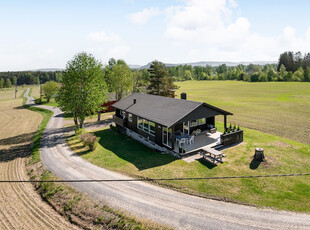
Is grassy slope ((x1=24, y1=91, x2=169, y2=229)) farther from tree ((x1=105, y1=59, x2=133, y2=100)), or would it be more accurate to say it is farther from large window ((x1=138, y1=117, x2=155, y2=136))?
tree ((x1=105, y1=59, x2=133, y2=100))

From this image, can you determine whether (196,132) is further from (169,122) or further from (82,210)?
(82,210)

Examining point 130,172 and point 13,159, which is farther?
point 13,159

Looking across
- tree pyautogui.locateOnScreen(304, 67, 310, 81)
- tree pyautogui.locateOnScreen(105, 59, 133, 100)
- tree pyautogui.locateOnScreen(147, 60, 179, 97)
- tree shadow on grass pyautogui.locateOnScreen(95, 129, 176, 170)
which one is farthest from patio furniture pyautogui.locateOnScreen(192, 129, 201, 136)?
tree pyautogui.locateOnScreen(304, 67, 310, 81)

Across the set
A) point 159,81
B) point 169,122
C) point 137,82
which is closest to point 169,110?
point 169,122

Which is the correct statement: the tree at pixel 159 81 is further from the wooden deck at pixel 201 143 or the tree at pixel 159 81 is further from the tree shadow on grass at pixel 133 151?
the wooden deck at pixel 201 143

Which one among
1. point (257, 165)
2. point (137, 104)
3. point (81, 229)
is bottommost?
point (81, 229)

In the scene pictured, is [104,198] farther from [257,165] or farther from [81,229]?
[257,165]

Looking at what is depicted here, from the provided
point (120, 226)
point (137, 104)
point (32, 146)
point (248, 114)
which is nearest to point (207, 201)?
point (120, 226)

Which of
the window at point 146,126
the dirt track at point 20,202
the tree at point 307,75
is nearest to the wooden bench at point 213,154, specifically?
the window at point 146,126

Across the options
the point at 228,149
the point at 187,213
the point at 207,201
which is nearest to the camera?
the point at 187,213
